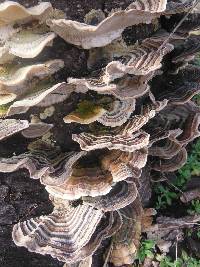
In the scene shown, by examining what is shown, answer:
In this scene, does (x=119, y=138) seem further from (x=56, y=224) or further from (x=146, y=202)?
(x=146, y=202)

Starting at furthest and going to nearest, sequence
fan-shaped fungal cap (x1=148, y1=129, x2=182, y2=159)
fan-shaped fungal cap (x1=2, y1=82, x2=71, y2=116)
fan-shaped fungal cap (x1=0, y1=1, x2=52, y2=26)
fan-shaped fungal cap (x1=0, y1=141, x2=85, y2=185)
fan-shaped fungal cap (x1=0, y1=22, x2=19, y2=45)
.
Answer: fan-shaped fungal cap (x1=148, y1=129, x2=182, y2=159)
fan-shaped fungal cap (x1=0, y1=141, x2=85, y2=185)
fan-shaped fungal cap (x1=0, y1=22, x2=19, y2=45)
fan-shaped fungal cap (x1=2, y1=82, x2=71, y2=116)
fan-shaped fungal cap (x1=0, y1=1, x2=52, y2=26)

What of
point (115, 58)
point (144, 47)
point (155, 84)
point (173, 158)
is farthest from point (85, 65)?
point (173, 158)

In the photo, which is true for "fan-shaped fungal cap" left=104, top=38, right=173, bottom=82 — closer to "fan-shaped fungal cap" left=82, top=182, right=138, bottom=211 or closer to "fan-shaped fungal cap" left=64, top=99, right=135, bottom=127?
"fan-shaped fungal cap" left=64, top=99, right=135, bottom=127

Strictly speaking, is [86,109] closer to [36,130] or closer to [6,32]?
[36,130]

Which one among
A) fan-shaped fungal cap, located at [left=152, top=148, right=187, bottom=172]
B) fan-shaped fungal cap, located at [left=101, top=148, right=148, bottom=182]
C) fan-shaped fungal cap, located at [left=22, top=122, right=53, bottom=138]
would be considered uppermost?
fan-shaped fungal cap, located at [left=22, top=122, right=53, bottom=138]

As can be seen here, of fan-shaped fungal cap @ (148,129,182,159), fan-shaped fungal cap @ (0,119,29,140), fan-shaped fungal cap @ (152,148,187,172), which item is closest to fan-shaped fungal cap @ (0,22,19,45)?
fan-shaped fungal cap @ (0,119,29,140)

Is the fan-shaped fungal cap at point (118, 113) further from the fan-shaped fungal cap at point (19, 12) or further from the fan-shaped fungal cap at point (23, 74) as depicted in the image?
the fan-shaped fungal cap at point (19, 12)

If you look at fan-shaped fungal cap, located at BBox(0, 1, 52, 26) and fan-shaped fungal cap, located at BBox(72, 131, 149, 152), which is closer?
fan-shaped fungal cap, located at BBox(0, 1, 52, 26)

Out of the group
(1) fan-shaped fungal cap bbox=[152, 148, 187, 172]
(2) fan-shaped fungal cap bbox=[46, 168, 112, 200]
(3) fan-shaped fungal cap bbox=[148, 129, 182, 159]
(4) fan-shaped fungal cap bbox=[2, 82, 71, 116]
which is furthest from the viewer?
(1) fan-shaped fungal cap bbox=[152, 148, 187, 172]
